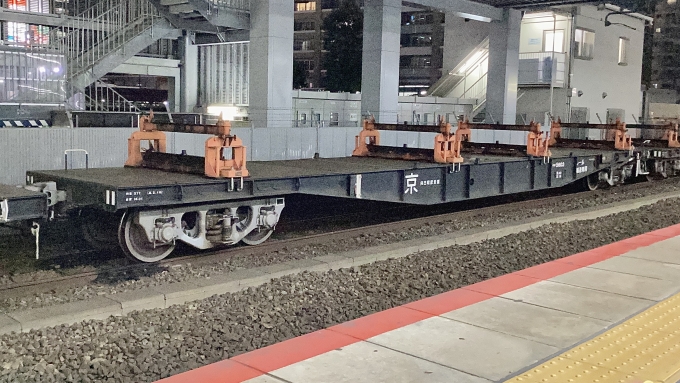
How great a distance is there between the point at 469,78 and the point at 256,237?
34030 mm

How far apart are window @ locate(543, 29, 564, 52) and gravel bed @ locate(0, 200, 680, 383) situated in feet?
106

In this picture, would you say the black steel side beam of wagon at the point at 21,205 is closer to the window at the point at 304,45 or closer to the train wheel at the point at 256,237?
the train wheel at the point at 256,237

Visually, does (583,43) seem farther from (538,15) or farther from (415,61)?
(415,61)

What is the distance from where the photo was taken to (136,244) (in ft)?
28.9

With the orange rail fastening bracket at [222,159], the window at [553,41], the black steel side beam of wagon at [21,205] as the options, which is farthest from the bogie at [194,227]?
the window at [553,41]

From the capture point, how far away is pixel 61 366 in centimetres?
534

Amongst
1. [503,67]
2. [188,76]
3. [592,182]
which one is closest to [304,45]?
[503,67]

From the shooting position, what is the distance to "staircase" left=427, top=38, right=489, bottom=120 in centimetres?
4100

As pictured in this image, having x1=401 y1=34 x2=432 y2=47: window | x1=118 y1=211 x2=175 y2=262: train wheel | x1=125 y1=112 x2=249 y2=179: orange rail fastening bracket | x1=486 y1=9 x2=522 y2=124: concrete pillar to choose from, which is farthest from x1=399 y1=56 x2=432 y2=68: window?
x1=118 y1=211 x2=175 y2=262: train wheel

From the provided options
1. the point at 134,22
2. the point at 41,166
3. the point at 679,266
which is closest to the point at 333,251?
the point at 679,266

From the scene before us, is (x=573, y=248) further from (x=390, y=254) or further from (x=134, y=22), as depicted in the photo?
(x=134, y=22)

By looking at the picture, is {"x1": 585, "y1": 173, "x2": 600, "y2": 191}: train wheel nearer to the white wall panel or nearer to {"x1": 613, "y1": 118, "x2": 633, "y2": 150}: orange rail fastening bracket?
A: {"x1": 613, "y1": 118, "x2": 633, "y2": 150}: orange rail fastening bracket

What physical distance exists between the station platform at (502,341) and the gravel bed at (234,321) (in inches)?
31.2

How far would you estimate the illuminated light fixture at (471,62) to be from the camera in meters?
41.5
